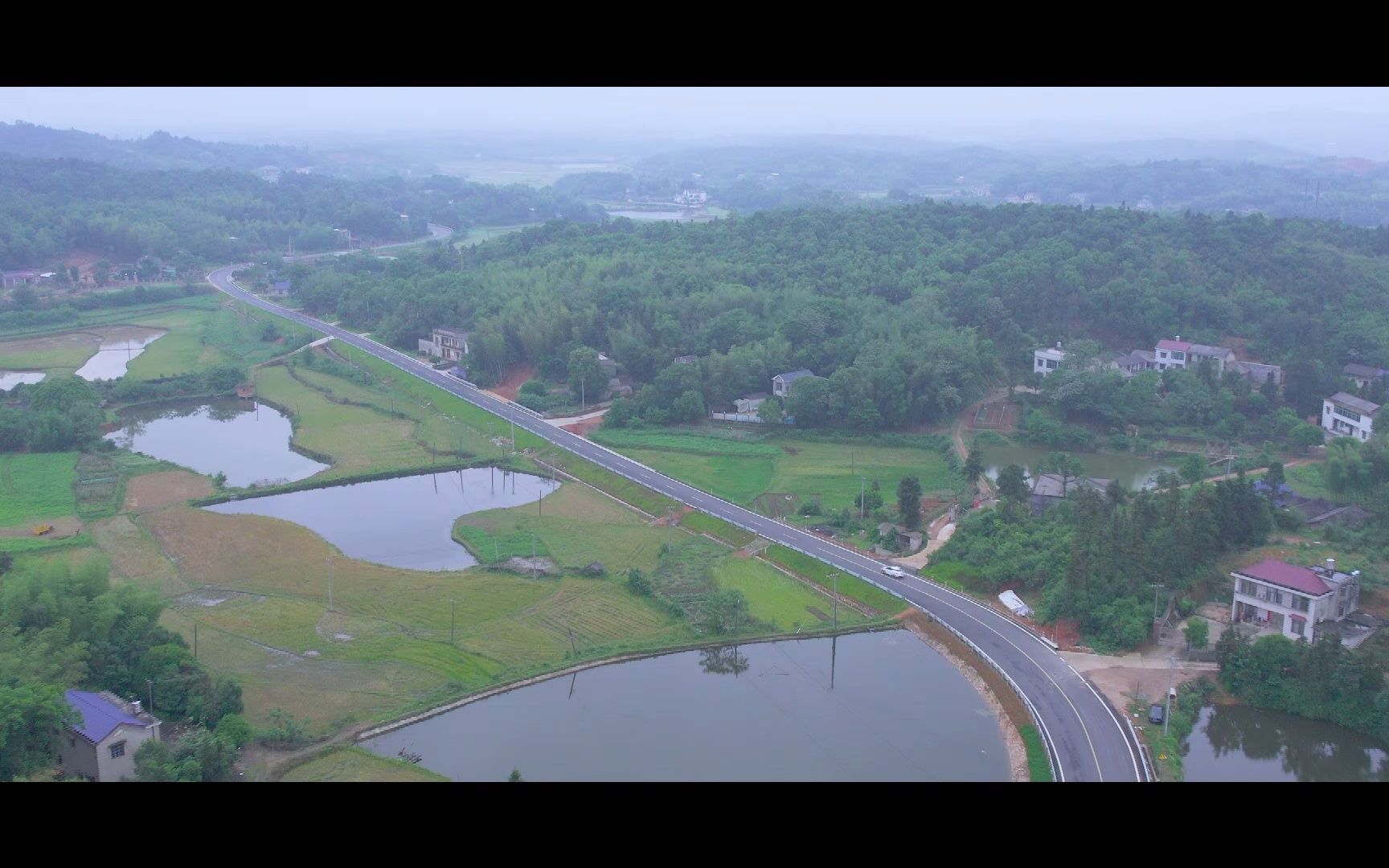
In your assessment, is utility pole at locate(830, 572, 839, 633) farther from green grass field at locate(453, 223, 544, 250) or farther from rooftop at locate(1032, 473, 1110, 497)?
green grass field at locate(453, 223, 544, 250)

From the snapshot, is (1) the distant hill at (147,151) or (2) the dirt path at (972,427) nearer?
(2) the dirt path at (972,427)

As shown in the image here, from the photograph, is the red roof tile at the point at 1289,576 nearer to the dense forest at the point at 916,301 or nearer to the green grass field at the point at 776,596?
the green grass field at the point at 776,596

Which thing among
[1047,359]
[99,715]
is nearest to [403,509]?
[99,715]

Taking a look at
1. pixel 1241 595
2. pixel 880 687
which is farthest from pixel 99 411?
pixel 1241 595

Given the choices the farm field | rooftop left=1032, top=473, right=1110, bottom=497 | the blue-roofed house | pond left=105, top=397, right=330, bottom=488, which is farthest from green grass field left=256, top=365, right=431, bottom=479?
rooftop left=1032, top=473, right=1110, bottom=497

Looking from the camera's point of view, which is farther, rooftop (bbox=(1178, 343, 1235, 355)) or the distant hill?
the distant hill

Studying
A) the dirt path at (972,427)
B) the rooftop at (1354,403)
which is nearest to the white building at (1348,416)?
the rooftop at (1354,403)

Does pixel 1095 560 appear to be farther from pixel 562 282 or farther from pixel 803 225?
pixel 803 225
